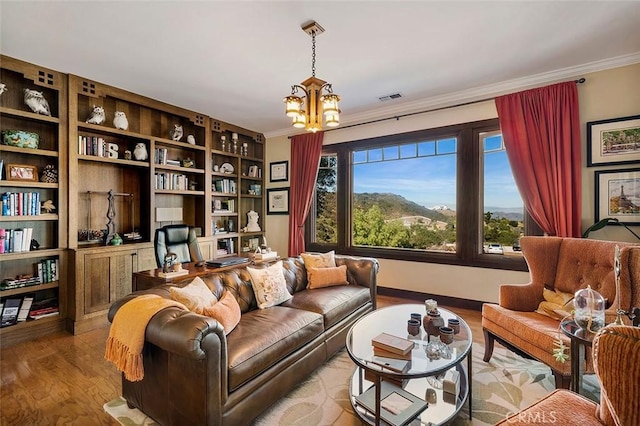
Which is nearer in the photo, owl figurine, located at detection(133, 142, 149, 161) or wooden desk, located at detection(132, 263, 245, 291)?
wooden desk, located at detection(132, 263, 245, 291)

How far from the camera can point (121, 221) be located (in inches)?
157

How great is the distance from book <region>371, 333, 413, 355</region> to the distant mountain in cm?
265

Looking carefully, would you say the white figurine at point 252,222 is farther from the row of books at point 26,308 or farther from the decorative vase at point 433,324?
the decorative vase at point 433,324

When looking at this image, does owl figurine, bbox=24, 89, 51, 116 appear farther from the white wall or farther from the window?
the window

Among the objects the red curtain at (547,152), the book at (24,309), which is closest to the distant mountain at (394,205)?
the red curtain at (547,152)

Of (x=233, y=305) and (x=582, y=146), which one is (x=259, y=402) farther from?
(x=582, y=146)

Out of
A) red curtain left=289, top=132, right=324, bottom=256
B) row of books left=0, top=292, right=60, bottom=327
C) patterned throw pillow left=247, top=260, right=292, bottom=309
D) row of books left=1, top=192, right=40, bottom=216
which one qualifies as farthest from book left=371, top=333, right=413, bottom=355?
row of books left=1, top=192, right=40, bottom=216

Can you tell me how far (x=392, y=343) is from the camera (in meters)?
1.79

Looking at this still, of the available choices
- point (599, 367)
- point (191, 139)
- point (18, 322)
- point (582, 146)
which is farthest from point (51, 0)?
point (582, 146)

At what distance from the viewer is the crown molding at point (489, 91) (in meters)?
2.98

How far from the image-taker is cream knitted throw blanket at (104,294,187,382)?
1574mm

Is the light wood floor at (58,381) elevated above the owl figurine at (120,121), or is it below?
below

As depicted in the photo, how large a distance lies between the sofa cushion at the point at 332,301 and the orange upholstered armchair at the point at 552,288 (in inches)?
44.2

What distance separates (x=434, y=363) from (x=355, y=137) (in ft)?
12.1
